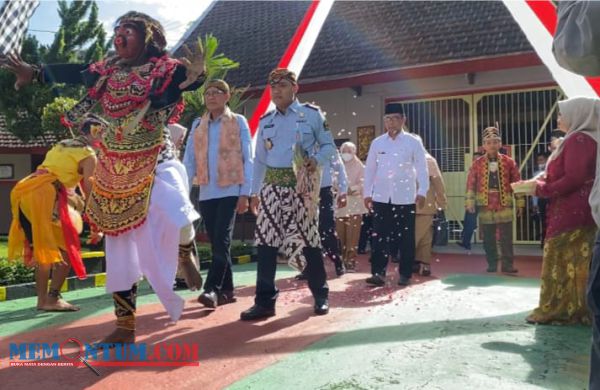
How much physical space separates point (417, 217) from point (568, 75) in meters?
3.39

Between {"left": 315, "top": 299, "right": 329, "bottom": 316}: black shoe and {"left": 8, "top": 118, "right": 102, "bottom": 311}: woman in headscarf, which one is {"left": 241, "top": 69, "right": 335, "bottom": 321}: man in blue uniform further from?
{"left": 8, "top": 118, "right": 102, "bottom": 311}: woman in headscarf

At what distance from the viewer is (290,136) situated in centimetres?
443

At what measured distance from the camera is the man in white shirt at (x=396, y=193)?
6.02 meters

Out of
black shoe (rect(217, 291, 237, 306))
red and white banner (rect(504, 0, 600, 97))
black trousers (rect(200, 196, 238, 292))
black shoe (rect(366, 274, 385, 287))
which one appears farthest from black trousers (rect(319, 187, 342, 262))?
red and white banner (rect(504, 0, 600, 97))

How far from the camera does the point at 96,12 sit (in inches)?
690

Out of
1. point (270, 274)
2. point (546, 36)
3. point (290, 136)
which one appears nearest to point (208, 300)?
point (270, 274)

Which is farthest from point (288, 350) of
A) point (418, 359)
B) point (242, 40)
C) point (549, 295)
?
point (242, 40)

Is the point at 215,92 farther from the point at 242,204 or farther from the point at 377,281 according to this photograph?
the point at 377,281

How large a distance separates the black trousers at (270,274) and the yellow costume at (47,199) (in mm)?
1747

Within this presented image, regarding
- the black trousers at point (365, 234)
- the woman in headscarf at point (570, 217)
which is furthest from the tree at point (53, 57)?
the woman in headscarf at point (570, 217)

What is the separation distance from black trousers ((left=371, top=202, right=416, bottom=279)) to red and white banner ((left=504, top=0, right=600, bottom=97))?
2086 millimetres

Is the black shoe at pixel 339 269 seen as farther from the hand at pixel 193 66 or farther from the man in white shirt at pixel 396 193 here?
the hand at pixel 193 66

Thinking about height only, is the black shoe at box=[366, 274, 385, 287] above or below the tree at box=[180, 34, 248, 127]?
below

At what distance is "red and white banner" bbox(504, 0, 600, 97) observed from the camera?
164 inches
